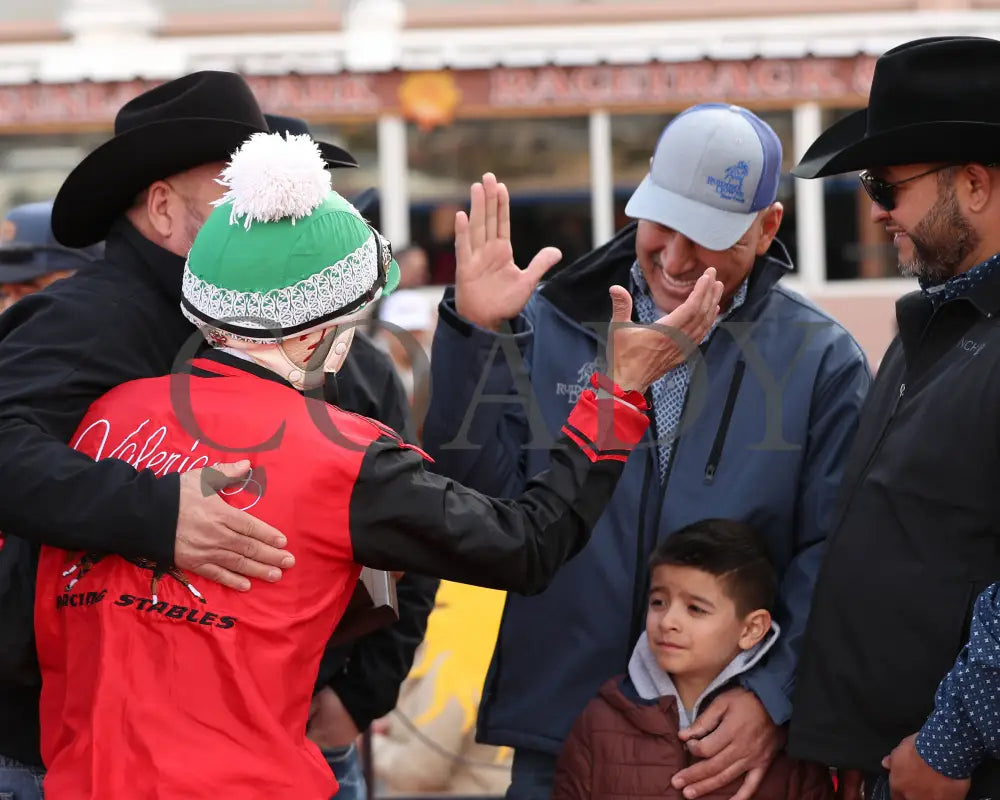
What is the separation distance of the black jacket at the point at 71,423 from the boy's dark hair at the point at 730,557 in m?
1.13

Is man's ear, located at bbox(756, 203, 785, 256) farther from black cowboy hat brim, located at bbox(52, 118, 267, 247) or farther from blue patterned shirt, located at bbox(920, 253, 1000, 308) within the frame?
black cowboy hat brim, located at bbox(52, 118, 267, 247)

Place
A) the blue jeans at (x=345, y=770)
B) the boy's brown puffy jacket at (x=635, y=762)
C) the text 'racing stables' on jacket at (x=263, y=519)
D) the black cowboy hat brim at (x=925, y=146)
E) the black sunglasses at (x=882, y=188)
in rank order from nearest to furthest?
1. the text 'racing stables' on jacket at (x=263, y=519)
2. the black cowboy hat brim at (x=925, y=146)
3. the black sunglasses at (x=882, y=188)
4. the boy's brown puffy jacket at (x=635, y=762)
5. the blue jeans at (x=345, y=770)

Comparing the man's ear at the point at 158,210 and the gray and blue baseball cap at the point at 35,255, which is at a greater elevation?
the man's ear at the point at 158,210

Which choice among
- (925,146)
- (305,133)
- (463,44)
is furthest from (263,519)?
(463,44)

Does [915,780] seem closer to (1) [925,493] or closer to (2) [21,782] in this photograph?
(1) [925,493]

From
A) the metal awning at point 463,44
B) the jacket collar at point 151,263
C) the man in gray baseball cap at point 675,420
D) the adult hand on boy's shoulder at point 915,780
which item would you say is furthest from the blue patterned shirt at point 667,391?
the metal awning at point 463,44

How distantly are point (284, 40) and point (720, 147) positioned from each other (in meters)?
11.6

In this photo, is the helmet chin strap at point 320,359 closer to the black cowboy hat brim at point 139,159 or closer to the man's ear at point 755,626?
the black cowboy hat brim at point 139,159

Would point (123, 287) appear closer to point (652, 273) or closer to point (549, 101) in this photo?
point (652, 273)

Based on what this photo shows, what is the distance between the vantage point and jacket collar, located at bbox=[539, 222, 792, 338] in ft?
10.3

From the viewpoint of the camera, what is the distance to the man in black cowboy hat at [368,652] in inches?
126

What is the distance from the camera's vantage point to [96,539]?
2.16 meters

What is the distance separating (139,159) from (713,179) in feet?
4.37

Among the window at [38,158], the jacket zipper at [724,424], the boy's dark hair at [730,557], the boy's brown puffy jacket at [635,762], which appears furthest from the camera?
the window at [38,158]
